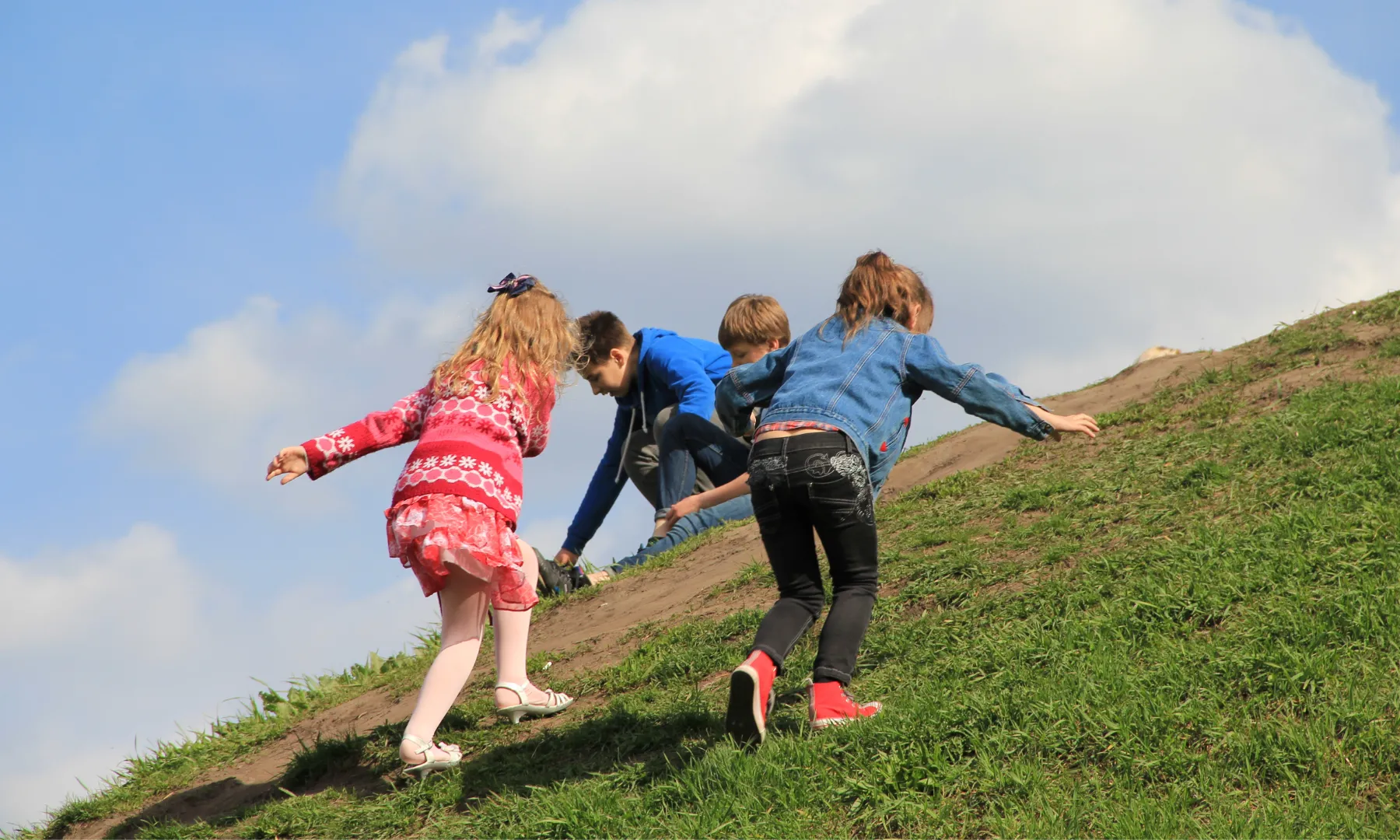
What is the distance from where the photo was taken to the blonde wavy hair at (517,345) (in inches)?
185

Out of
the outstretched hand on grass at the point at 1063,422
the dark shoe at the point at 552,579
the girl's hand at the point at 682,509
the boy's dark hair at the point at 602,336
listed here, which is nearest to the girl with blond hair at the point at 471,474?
the girl's hand at the point at 682,509

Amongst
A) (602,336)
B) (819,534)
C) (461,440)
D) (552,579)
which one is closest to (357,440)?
(461,440)

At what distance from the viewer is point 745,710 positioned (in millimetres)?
3910

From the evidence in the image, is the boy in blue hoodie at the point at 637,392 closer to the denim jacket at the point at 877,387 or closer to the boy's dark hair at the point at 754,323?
the boy's dark hair at the point at 754,323

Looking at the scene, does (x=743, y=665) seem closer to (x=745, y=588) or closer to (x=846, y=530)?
(x=846, y=530)

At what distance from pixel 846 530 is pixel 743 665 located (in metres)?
0.58

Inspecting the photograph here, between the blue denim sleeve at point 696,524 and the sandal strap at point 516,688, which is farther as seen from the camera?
the blue denim sleeve at point 696,524

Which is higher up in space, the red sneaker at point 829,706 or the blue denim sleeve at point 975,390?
the blue denim sleeve at point 975,390

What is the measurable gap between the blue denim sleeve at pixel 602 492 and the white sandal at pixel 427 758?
4014 mm

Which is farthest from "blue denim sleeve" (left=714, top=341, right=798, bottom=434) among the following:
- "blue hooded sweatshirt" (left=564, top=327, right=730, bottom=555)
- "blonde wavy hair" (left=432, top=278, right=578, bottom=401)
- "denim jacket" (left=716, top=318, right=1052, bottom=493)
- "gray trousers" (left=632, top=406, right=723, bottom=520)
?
"gray trousers" (left=632, top=406, right=723, bottom=520)

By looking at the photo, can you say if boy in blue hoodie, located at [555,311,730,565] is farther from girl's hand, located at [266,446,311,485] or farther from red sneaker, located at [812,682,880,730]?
red sneaker, located at [812,682,880,730]

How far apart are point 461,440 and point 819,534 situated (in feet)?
4.52

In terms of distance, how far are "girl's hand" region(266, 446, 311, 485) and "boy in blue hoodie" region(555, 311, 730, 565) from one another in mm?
3489

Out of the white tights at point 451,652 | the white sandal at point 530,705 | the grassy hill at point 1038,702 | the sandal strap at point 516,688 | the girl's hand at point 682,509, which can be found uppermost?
the girl's hand at point 682,509
